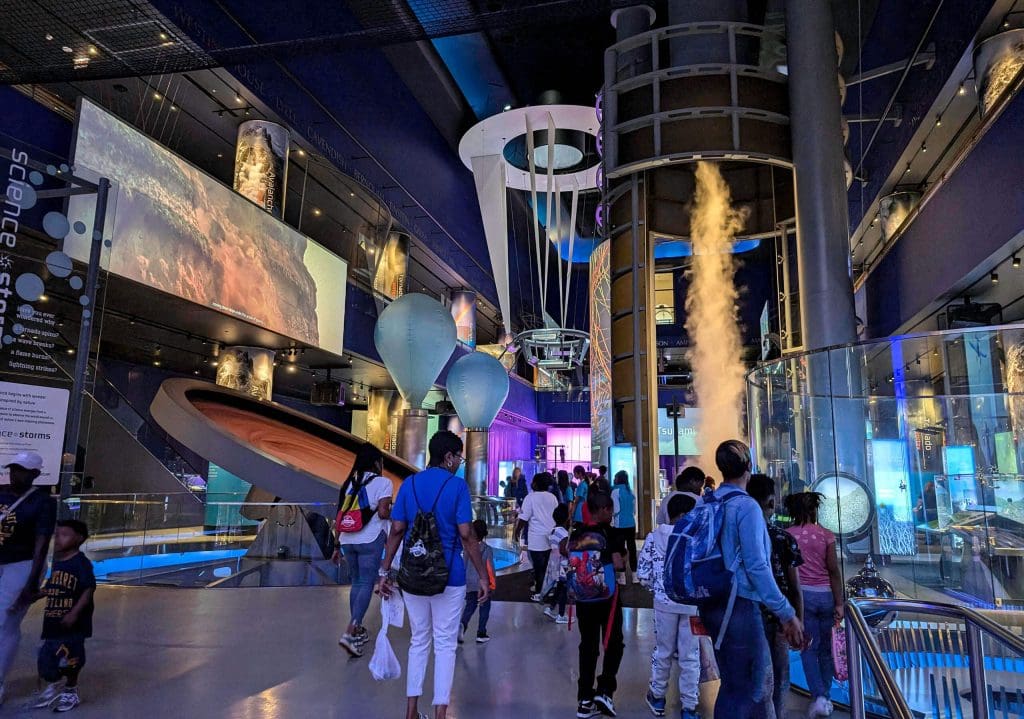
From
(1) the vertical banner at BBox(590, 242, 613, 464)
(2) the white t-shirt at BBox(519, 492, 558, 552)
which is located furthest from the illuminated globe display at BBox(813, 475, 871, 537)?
(1) the vertical banner at BBox(590, 242, 613, 464)

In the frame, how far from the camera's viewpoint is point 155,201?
10570 millimetres

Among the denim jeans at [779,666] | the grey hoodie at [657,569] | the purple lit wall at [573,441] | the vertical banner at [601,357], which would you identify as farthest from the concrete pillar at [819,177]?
the purple lit wall at [573,441]

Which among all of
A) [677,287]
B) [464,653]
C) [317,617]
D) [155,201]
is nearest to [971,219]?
[464,653]

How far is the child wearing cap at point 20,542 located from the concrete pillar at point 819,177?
9.39 m

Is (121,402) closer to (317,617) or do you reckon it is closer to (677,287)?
(317,617)

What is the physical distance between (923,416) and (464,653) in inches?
153

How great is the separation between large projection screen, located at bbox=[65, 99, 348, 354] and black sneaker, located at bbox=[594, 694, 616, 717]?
903 cm

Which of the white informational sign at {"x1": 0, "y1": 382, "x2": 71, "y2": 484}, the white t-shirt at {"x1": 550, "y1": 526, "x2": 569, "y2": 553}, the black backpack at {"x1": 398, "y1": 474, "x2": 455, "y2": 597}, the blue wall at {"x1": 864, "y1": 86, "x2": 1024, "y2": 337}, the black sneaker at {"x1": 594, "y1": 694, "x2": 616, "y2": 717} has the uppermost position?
the blue wall at {"x1": 864, "y1": 86, "x2": 1024, "y2": 337}

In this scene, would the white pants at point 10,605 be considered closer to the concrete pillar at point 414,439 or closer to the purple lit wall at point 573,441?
the concrete pillar at point 414,439

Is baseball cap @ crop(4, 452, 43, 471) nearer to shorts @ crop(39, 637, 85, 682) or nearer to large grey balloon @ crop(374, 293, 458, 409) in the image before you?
shorts @ crop(39, 637, 85, 682)

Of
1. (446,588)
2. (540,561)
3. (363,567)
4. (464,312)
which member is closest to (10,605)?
(363,567)

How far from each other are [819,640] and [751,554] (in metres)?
1.81

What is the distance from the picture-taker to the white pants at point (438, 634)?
11.8 ft

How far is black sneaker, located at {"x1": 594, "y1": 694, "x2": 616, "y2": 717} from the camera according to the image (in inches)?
155
